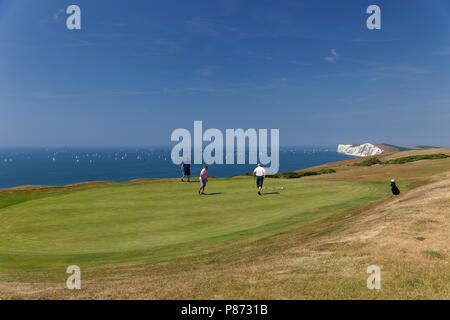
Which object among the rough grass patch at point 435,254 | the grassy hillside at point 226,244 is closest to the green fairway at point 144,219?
the grassy hillside at point 226,244

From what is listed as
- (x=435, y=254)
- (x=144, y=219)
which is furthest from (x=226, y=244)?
(x=435, y=254)

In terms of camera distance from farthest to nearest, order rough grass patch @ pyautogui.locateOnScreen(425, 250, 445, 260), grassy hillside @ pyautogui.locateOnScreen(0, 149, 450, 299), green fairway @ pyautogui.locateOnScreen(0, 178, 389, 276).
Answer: green fairway @ pyautogui.locateOnScreen(0, 178, 389, 276) < rough grass patch @ pyautogui.locateOnScreen(425, 250, 445, 260) < grassy hillside @ pyautogui.locateOnScreen(0, 149, 450, 299)

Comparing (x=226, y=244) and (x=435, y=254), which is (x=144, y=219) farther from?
(x=435, y=254)

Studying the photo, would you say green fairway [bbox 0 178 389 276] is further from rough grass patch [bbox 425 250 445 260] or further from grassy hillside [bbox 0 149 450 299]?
rough grass patch [bbox 425 250 445 260]

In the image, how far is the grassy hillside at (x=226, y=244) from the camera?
7598 mm

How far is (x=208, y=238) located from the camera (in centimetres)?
1477

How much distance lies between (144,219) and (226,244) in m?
7.09

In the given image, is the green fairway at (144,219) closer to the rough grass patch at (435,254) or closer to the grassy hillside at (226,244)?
the grassy hillside at (226,244)

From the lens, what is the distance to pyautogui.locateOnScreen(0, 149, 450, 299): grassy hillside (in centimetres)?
760

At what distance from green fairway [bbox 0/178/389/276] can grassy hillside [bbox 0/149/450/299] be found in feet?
0.25

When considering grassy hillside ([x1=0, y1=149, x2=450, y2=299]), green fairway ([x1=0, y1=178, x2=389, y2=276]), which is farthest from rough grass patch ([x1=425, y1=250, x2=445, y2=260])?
green fairway ([x1=0, y1=178, x2=389, y2=276])
